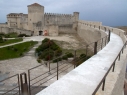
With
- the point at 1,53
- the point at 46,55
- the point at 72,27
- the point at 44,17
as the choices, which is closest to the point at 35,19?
the point at 44,17

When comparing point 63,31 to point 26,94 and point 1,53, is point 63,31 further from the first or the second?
point 26,94

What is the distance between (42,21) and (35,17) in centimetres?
165

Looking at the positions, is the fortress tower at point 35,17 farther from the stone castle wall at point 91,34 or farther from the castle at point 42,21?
the stone castle wall at point 91,34

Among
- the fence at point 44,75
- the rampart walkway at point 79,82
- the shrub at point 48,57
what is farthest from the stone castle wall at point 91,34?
the rampart walkway at point 79,82

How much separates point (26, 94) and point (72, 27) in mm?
28684

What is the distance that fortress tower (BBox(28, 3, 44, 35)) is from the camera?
25688 millimetres

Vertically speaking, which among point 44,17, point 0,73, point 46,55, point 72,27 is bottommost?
point 0,73

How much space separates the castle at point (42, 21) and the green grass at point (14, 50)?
847 centimetres

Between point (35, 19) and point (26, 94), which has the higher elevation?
point (35, 19)

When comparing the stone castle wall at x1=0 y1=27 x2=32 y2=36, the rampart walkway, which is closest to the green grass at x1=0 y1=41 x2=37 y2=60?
the stone castle wall at x1=0 y1=27 x2=32 y2=36

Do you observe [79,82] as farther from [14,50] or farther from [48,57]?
[14,50]

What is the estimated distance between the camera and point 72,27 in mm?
30141

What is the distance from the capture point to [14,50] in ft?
50.2

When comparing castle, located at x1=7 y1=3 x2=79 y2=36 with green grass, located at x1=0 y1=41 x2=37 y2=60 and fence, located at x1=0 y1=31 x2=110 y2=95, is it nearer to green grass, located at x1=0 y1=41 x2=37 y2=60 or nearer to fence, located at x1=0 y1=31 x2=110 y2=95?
green grass, located at x1=0 y1=41 x2=37 y2=60
